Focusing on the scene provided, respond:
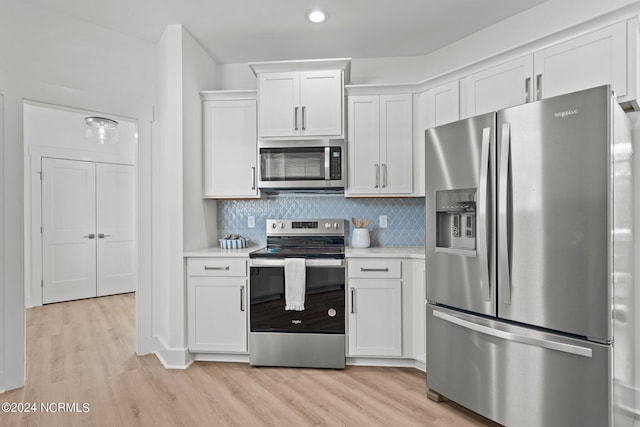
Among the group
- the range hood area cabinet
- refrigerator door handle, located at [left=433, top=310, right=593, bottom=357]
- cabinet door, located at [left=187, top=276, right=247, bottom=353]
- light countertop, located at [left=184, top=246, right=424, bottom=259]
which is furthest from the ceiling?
refrigerator door handle, located at [left=433, top=310, right=593, bottom=357]

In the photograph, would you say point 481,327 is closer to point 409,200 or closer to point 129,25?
point 409,200

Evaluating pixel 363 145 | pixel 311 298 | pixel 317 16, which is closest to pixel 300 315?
pixel 311 298

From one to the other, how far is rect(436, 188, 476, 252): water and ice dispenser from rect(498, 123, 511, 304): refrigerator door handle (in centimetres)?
19

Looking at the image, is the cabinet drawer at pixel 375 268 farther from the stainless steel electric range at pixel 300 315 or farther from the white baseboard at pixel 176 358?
the white baseboard at pixel 176 358

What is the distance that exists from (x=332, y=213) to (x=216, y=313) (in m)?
1.36

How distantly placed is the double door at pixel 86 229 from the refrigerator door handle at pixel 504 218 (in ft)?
17.9

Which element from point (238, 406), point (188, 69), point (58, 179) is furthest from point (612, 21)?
point (58, 179)

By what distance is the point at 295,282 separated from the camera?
8.92ft

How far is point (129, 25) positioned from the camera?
109 inches

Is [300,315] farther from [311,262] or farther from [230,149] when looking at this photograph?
[230,149]

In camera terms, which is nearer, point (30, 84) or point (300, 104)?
point (30, 84)

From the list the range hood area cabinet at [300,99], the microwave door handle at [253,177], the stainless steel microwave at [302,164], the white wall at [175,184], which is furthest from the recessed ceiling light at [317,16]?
the microwave door handle at [253,177]

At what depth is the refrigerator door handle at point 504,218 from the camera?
184 centimetres

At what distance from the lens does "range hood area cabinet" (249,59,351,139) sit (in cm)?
293
